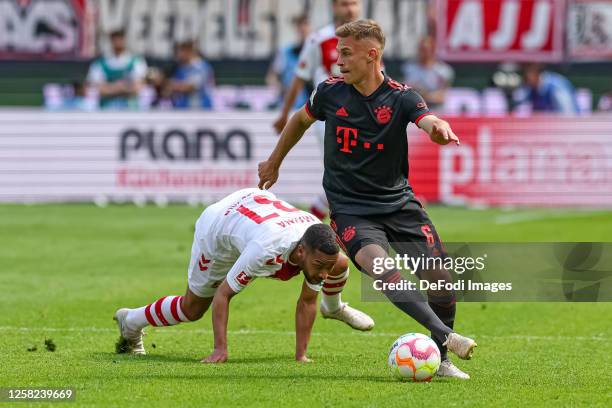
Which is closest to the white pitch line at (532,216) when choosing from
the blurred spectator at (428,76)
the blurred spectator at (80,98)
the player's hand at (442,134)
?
the blurred spectator at (428,76)

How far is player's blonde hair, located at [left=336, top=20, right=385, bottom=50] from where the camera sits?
8117 millimetres

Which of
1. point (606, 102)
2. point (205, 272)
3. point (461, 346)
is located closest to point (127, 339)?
point (205, 272)

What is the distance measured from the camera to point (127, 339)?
350 inches

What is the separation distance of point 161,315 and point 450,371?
6.57ft

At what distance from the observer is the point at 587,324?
1069cm

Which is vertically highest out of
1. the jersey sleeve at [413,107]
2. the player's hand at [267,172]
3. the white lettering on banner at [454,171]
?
the jersey sleeve at [413,107]

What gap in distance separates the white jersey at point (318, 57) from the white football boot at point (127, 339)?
5.46m

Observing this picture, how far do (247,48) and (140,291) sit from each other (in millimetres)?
19504

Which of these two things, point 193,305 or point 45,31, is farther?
point 45,31

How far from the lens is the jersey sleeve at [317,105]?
8.36m

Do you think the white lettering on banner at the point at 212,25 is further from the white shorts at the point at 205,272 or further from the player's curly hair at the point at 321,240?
the player's curly hair at the point at 321,240

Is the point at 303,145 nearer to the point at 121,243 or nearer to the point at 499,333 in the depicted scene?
the point at 121,243

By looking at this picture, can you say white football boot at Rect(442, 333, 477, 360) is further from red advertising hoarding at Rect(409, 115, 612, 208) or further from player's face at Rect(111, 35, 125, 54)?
player's face at Rect(111, 35, 125, 54)

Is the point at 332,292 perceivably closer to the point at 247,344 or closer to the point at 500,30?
the point at 247,344
